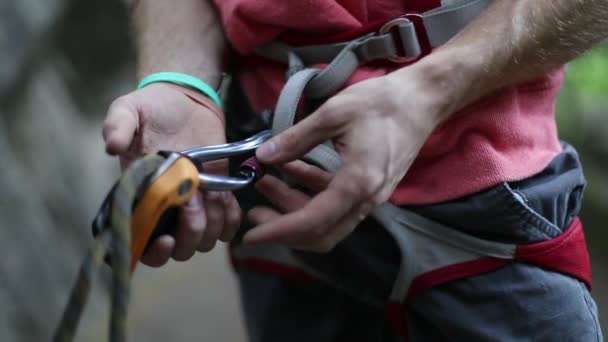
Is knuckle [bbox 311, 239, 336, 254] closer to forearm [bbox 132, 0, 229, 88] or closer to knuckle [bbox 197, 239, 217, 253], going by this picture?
knuckle [bbox 197, 239, 217, 253]

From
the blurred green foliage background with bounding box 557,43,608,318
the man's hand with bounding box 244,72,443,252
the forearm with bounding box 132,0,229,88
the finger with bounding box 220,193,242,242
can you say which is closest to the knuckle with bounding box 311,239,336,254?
the man's hand with bounding box 244,72,443,252

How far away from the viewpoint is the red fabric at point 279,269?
1042 millimetres

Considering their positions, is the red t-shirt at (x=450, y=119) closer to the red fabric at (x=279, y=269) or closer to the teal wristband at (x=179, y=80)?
the teal wristband at (x=179, y=80)

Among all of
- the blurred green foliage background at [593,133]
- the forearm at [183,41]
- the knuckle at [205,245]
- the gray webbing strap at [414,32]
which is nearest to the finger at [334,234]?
the knuckle at [205,245]

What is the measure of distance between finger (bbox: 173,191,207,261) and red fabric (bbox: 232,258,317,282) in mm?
250

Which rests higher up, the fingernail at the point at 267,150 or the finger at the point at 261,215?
the fingernail at the point at 267,150

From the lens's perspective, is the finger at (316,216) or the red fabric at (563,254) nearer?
the finger at (316,216)

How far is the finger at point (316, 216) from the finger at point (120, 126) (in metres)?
0.18

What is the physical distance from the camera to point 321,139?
2.56 ft

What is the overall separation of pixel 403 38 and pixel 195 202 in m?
0.31

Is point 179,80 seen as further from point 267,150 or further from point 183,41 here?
point 267,150

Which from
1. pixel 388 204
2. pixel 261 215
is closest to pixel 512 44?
pixel 388 204

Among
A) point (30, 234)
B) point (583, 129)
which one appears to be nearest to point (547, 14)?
point (30, 234)

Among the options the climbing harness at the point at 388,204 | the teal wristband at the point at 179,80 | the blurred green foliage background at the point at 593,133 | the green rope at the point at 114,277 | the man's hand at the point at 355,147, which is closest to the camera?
the green rope at the point at 114,277
